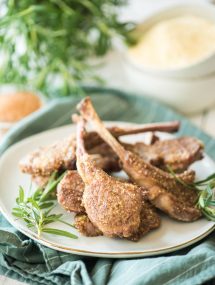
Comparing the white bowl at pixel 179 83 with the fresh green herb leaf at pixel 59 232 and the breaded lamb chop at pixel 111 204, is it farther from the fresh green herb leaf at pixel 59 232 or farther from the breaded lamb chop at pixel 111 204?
the fresh green herb leaf at pixel 59 232

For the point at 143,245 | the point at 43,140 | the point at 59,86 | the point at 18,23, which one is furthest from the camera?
the point at 59,86

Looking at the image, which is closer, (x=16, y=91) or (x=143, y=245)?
(x=143, y=245)

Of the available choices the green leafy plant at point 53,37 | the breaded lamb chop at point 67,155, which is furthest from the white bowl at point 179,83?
the breaded lamb chop at point 67,155

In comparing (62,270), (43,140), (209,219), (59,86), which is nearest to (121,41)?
(59,86)

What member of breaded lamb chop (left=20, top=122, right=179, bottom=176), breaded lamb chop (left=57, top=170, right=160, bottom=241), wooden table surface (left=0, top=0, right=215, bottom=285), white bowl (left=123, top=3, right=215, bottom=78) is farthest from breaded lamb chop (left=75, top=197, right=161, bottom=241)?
white bowl (left=123, top=3, right=215, bottom=78)

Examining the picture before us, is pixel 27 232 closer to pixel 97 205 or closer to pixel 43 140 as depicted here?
pixel 97 205

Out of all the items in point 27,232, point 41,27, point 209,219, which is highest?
point 41,27

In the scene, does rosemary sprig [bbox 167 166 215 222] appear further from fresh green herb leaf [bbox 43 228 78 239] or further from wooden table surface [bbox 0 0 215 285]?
wooden table surface [bbox 0 0 215 285]
